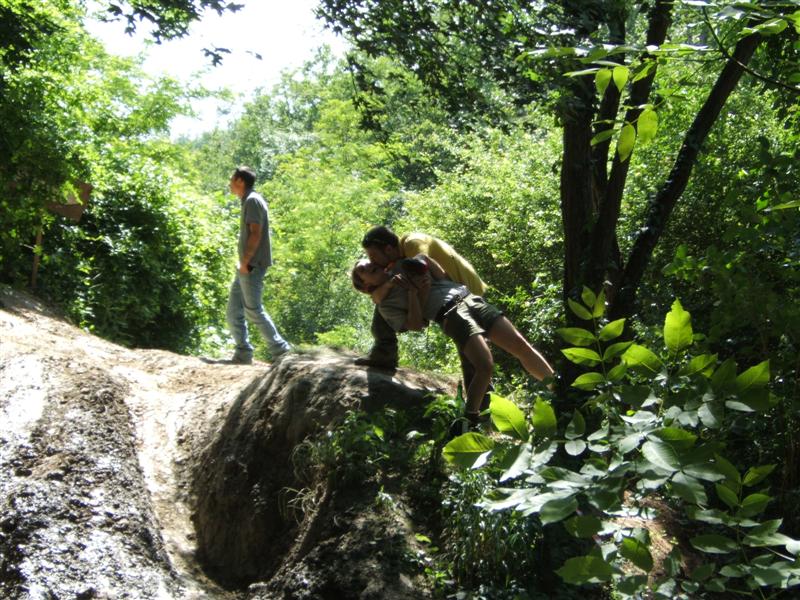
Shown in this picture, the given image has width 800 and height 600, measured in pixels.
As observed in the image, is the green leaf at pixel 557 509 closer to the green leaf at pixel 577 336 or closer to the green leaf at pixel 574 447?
the green leaf at pixel 574 447

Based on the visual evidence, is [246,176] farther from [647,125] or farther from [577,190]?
[647,125]

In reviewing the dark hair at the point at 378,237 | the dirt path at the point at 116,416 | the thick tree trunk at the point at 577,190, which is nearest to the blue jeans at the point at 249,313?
the dirt path at the point at 116,416

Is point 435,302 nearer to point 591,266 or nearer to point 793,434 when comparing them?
point 591,266

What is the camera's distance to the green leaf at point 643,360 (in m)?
2.16

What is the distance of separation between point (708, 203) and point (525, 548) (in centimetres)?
542

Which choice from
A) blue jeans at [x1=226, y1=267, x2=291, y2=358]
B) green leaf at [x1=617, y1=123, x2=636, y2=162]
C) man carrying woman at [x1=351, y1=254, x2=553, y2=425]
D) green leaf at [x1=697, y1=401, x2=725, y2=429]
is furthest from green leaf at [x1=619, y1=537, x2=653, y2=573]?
blue jeans at [x1=226, y1=267, x2=291, y2=358]

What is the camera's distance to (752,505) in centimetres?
208

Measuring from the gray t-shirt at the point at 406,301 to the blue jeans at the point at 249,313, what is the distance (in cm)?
322

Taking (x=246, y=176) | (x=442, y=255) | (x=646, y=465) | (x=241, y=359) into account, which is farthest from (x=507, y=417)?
(x=241, y=359)

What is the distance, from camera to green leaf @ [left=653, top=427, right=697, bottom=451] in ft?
6.38

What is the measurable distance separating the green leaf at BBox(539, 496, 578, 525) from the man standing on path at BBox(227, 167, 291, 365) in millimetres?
6849

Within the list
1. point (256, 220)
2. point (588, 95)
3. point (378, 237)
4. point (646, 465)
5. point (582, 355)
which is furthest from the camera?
point (256, 220)

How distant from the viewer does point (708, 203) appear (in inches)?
340

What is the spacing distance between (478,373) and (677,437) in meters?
3.37
